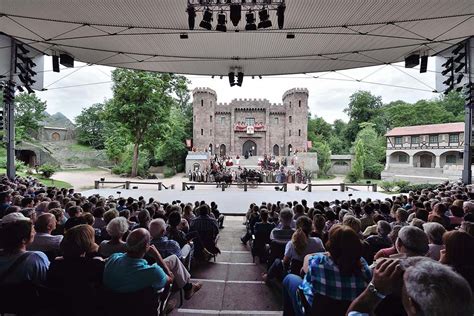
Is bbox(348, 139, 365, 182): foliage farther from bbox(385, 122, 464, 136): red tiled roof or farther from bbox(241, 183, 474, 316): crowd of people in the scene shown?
bbox(241, 183, 474, 316): crowd of people

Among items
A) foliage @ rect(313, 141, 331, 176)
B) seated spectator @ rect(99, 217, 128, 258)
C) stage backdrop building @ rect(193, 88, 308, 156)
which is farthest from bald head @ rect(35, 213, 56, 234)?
stage backdrop building @ rect(193, 88, 308, 156)

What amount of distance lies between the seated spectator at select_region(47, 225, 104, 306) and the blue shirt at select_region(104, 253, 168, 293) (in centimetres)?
14

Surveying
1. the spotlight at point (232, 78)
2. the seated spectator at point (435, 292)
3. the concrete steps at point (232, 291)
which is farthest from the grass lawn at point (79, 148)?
the seated spectator at point (435, 292)

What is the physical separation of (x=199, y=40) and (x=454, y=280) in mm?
9000

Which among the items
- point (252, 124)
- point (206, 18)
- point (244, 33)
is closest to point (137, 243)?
point (206, 18)

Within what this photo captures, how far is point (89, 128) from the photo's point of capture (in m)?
44.4

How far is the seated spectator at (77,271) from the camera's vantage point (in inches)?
78.5

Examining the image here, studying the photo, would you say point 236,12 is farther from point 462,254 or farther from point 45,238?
point 462,254

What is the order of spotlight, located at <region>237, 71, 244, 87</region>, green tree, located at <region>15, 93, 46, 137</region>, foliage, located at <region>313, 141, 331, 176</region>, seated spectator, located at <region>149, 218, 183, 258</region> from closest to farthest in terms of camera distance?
seated spectator, located at <region>149, 218, 183, 258</region>
spotlight, located at <region>237, 71, 244, 87</region>
foliage, located at <region>313, 141, 331, 176</region>
green tree, located at <region>15, 93, 46, 137</region>

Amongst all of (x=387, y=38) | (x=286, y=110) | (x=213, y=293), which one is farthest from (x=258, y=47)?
(x=286, y=110)

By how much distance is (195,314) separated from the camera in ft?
8.67

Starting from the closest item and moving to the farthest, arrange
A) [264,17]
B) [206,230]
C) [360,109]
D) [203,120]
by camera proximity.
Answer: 1. [206,230]
2. [264,17]
3. [203,120]
4. [360,109]

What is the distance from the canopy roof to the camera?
650cm

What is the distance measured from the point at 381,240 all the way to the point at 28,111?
44642 mm
